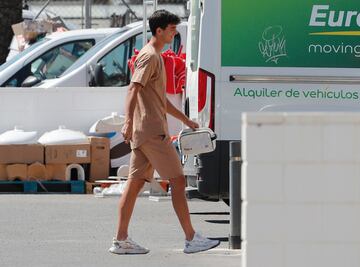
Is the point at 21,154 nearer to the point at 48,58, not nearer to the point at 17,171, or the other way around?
the point at 17,171

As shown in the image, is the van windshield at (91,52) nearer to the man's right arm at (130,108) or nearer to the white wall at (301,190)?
the man's right arm at (130,108)

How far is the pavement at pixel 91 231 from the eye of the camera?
353 inches

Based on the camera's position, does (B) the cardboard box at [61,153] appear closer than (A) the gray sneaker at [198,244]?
No

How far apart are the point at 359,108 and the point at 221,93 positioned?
1.31m

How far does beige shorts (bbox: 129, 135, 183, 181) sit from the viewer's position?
908cm

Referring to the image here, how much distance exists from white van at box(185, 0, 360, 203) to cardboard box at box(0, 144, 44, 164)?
15.4 ft

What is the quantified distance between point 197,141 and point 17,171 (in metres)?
5.77

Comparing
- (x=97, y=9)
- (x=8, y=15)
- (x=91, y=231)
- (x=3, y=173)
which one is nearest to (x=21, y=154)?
(x=3, y=173)

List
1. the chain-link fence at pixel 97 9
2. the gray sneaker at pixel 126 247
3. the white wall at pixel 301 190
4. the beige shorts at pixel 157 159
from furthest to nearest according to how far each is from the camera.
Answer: the chain-link fence at pixel 97 9, the gray sneaker at pixel 126 247, the beige shorts at pixel 157 159, the white wall at pixel 301 190

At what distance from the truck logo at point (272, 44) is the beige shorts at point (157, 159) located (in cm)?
156

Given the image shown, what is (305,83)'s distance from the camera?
10.3 m

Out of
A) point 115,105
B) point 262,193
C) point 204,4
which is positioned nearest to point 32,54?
point 115,105

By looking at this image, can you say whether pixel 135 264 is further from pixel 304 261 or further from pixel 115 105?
pixel 115 105

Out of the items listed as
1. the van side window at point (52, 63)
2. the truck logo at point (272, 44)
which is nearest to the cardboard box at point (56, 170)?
the van side window at point (52, 63)
